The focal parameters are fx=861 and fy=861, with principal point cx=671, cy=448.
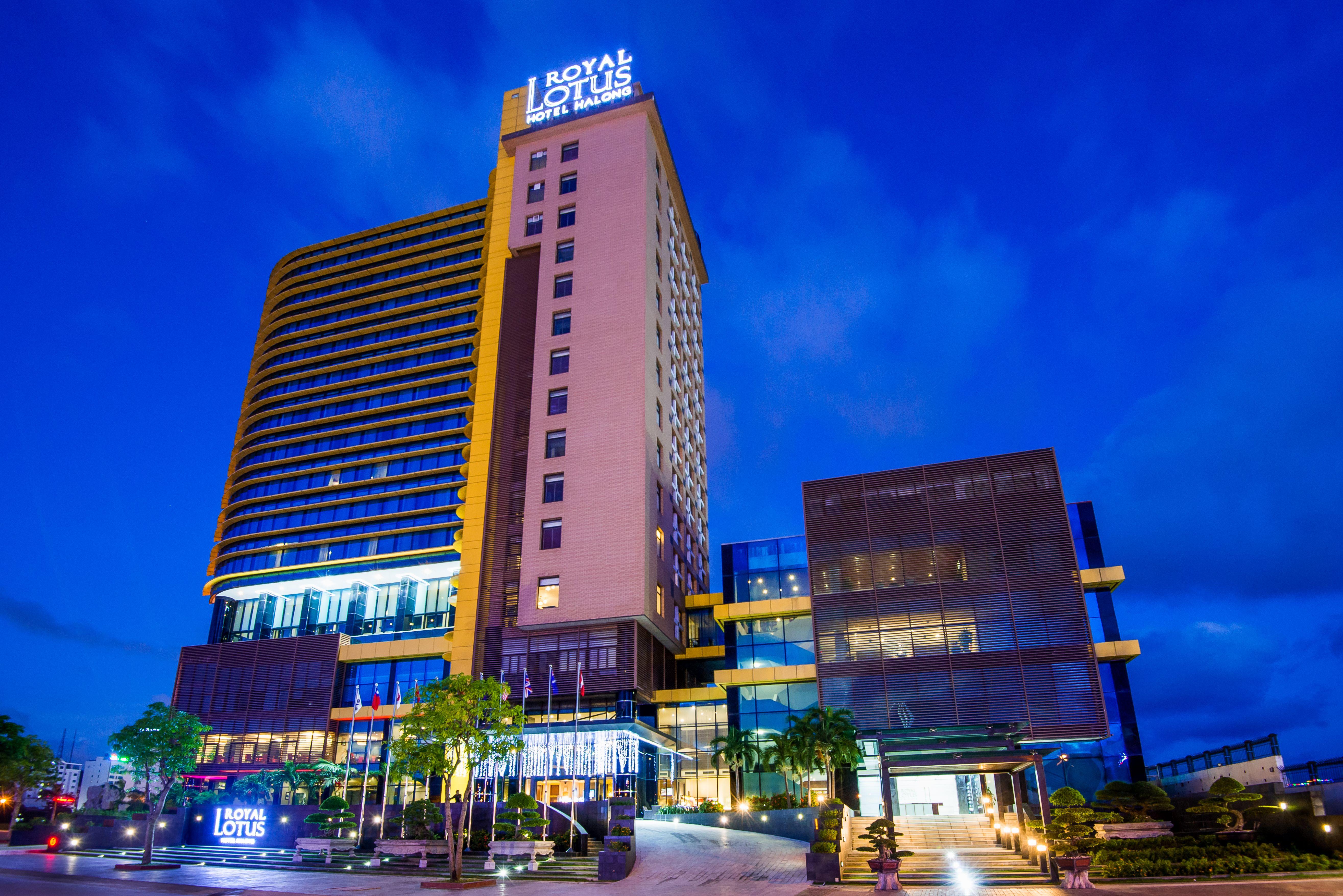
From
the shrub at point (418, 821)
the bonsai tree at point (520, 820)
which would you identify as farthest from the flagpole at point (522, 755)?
the bonsai tree at point (520, 820)

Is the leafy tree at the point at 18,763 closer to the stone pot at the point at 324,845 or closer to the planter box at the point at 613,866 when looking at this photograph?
the stone pot at the point at 324,845

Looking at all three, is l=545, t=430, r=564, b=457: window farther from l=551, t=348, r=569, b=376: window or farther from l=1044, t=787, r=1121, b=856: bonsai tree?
l=1044, t=787, r=1121, b=856: bonsai tree

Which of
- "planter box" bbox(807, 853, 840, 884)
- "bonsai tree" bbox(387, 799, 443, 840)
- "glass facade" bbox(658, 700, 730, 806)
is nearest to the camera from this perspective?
"planter box" bbox(807, 853, 840, 884)

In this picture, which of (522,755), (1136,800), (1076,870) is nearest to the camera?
(1076,870)

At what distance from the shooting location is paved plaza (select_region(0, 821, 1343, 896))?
99.0ft

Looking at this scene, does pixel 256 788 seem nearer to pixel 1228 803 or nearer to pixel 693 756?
pixel 693 756

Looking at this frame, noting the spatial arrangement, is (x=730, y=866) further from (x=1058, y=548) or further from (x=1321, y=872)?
(x=1058, y=548)

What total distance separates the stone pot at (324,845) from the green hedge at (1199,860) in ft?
114

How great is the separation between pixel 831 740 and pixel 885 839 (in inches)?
930

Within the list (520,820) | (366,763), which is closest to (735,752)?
(366,763)

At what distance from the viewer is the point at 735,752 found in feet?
216

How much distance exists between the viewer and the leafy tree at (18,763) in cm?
6262

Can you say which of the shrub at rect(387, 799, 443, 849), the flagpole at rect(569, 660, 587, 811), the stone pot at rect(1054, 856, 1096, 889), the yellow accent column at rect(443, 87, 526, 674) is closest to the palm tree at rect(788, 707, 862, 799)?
the flagpole at rect(569, 660, 587, 811)

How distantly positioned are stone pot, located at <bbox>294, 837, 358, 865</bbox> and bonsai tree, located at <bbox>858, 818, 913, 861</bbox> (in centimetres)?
2635
